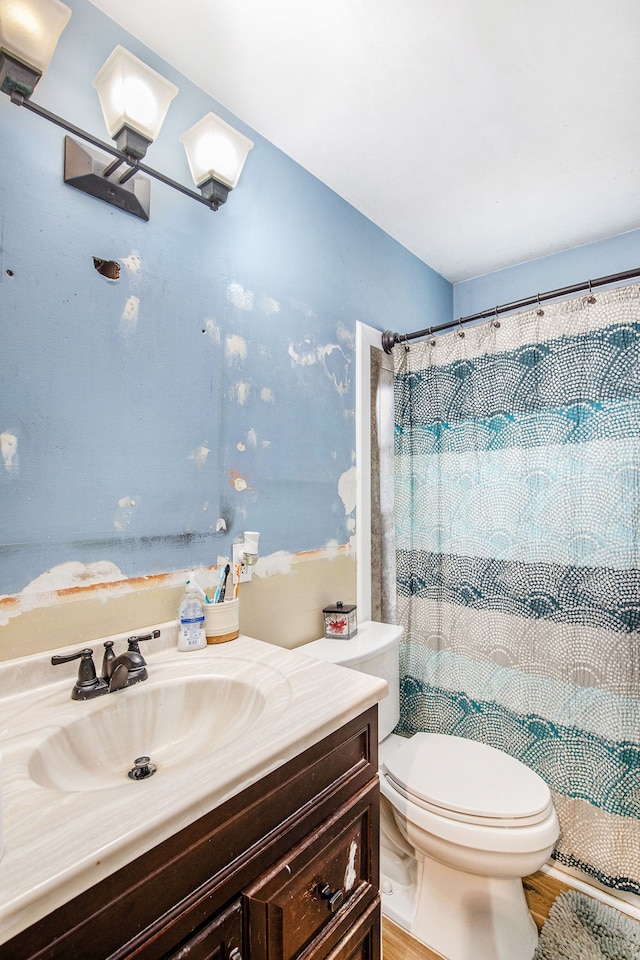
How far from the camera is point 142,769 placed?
0.84m

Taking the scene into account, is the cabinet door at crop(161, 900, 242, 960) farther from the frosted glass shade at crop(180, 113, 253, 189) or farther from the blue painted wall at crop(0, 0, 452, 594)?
the frosted glass shade at crop(180, 113, 253, 189)

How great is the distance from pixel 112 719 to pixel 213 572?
0.45 m

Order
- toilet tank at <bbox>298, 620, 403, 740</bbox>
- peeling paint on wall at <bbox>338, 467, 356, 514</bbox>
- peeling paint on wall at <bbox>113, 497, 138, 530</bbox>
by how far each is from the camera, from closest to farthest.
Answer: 1. peeling paint on wall at <bbox>113, 497, 138, 530</bbox>
2. toilet tank at <bbox>298, 620, 403, 740</bbox>
3. peeling paint on wall at <bbox>338, 467, 356, 514</bbox>

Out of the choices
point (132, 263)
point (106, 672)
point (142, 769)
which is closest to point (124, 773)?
point (142, 769)

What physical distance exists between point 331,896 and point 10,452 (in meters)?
1.01

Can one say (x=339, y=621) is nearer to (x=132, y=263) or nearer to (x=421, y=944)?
(x=421, y=944)

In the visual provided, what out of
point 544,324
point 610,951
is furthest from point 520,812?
point 544,324

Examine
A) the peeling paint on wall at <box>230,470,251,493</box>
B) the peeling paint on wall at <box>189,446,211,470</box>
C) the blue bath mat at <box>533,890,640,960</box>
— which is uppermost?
the peeling paint on wall at <box>189,446,211,470</box>

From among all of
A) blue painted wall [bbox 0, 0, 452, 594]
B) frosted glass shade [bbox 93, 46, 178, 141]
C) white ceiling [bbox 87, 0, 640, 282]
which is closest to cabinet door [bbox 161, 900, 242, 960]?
blue painted wall [bbox 0, 0, 452, 594]

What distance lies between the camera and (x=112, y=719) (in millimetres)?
876

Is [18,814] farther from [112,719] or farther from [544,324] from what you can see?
[544,324]

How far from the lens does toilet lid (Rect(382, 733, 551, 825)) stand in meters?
1.22

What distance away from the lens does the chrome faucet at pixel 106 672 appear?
2.96ft

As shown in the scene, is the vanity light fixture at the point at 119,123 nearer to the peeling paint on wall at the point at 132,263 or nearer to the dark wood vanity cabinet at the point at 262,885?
the peeling paint on wall at the point at 132,263
